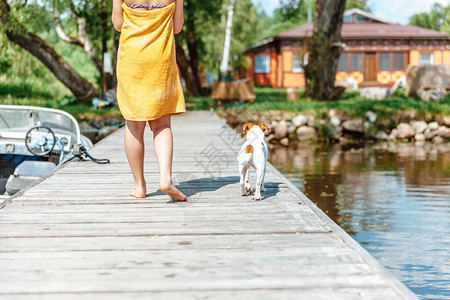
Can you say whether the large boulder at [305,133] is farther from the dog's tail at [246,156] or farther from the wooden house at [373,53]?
the wooden house at [373,53]

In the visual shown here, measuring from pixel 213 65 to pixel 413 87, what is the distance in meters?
29.0

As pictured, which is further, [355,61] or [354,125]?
[355,61]

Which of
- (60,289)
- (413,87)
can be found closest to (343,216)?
(60,289)

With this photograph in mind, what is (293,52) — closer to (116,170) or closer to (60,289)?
(116,170)

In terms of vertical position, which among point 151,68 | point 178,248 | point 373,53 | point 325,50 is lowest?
point 178,248

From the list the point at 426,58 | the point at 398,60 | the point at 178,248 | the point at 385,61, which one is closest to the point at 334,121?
the point at 178,248

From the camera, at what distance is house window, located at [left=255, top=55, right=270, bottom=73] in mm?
42487

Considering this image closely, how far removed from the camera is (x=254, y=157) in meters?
5.19

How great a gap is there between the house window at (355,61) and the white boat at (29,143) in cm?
3173

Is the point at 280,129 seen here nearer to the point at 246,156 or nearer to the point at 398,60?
the point at 246,156

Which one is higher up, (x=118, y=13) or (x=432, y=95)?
(x=118, y=13)

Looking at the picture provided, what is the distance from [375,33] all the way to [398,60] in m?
2.47

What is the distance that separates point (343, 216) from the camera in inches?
352

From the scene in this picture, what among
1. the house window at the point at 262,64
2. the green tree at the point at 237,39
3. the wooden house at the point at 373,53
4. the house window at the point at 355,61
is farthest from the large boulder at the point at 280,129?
the green tree at the point at 237,39
